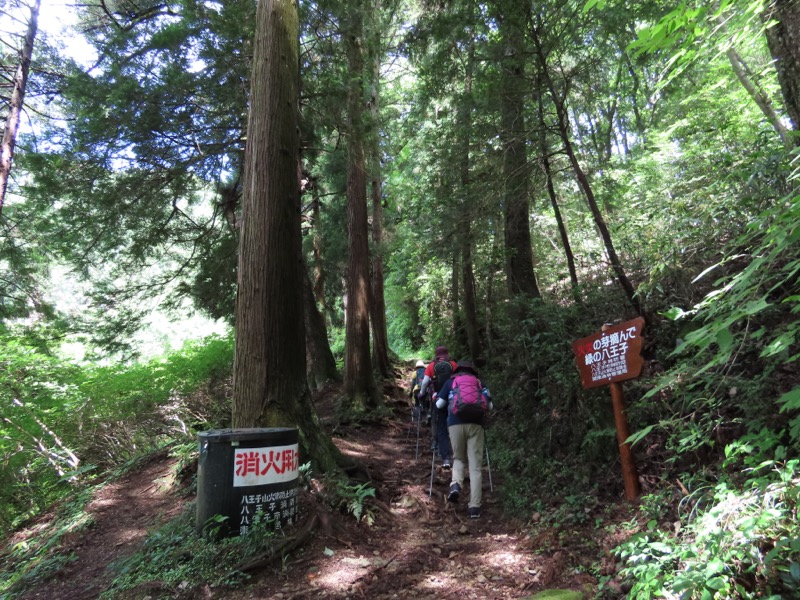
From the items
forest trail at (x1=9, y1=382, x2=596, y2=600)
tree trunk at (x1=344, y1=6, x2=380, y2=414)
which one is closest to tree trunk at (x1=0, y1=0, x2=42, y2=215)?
tree trunk at (x1=344, y1=6, x2=380, y2=414)

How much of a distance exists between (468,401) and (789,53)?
461 centimetres

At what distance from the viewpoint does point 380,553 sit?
4422 mm

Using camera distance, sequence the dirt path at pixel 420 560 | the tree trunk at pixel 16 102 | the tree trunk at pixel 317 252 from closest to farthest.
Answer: the dirt path at pixel 420 560, the tree trunk at pixel 16 102, the tree trunk at pixel 317 252

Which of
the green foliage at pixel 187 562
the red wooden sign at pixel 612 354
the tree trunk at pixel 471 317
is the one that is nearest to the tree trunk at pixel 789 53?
the red wooden sign at pixel 612 354

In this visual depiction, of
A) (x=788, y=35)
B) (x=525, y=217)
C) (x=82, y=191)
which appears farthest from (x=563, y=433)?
(x=82, y=191)

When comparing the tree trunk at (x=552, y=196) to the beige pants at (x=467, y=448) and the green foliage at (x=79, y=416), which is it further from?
the green foliage at (x=79, y=416)

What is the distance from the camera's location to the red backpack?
5820mm

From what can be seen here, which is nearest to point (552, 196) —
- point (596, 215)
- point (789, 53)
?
point (596, 215)

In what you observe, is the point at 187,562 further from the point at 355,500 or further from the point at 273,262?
Answer: the point at 273,262

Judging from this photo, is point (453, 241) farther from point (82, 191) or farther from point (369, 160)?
point (82, 191)

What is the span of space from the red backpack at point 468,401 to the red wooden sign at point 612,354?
4.70 ft

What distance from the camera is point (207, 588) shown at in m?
3.67

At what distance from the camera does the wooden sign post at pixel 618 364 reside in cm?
426

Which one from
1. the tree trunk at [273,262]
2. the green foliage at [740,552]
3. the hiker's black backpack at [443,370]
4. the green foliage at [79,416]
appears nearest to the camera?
the green foliage at [740,552]
